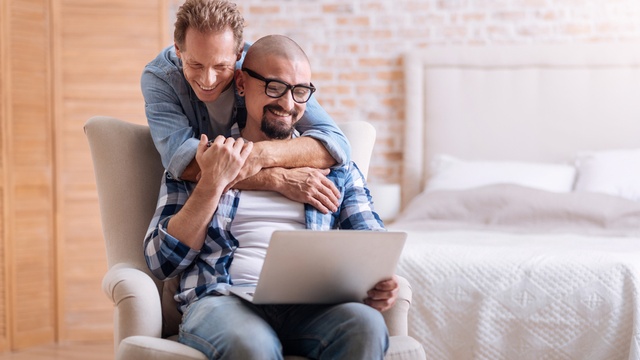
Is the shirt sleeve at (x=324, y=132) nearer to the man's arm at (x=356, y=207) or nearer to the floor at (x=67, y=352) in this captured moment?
the man's arm at (x=356, y=207)

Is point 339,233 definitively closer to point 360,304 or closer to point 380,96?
point 360,304

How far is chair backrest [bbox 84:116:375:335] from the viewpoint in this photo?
2.41 metres

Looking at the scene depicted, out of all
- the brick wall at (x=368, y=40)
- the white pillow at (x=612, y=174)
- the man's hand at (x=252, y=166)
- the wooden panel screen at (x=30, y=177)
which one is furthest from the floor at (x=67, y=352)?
the white pillow at (x=612, y=174)

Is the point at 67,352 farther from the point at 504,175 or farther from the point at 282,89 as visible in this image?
the point at 282,89

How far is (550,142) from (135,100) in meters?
2.28

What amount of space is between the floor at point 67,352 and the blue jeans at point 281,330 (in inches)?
91.2

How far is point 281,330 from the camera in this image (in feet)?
6.70

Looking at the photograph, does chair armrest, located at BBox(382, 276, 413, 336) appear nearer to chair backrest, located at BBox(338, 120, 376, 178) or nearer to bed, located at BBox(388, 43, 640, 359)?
chair backrest, located at BBox(338, 120, 376, 178)

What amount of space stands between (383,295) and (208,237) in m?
0.48

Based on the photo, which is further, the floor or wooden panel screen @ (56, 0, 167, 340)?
wooden panel screen @ (56, 0, 167, 340)

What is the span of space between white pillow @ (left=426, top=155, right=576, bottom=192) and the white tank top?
227 centimetres

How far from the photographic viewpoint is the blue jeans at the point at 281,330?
1850 millimetres

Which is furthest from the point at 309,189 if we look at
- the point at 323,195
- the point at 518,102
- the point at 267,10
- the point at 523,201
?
the point at 267,10

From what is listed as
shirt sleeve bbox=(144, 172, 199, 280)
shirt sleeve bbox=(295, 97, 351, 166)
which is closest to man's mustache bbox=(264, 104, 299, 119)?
shirt sleeve bbox=(295, 97, 351, 166)
